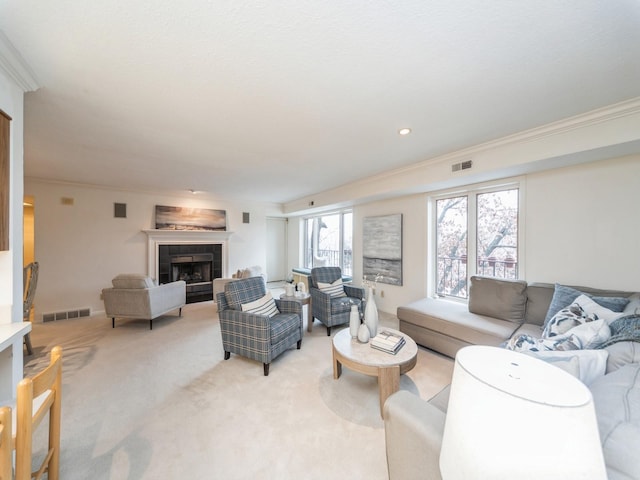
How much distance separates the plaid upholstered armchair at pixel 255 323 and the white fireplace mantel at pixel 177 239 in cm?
316

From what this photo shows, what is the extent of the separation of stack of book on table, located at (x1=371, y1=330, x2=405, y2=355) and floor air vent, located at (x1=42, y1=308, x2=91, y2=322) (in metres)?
5.13

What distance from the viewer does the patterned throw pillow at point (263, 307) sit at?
8.79ft

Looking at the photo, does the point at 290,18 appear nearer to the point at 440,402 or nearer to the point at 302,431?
the point at 440,402

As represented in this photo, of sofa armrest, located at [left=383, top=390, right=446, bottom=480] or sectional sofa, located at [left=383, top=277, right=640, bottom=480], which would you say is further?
sofa armrest, located at [left=383, top=390, right=446, bottom=480]

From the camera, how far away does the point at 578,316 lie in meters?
1.92

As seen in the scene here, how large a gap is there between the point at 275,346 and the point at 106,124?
8.60ft

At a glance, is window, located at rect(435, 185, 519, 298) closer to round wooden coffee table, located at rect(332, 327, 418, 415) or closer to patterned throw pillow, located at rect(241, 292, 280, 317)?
round wooden coffee table, located at rect(332, 327, 418, 415)

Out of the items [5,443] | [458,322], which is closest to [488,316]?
[458,322]

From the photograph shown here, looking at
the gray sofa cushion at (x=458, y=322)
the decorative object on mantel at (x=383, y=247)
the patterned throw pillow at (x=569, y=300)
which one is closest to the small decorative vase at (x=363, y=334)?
the gray sofa cushion at (x=458, y=322)

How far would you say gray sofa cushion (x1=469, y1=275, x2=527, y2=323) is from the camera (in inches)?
101

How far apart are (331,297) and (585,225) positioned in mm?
2896

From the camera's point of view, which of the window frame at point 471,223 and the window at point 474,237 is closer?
the window frame at point 471,223

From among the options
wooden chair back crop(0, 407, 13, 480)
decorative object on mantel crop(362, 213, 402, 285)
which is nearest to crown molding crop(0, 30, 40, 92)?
wooden chair back crop(0, 407, 13, 480)

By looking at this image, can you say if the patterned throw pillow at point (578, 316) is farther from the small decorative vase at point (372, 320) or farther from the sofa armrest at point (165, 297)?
the sofa armrest at point (165, 297)
